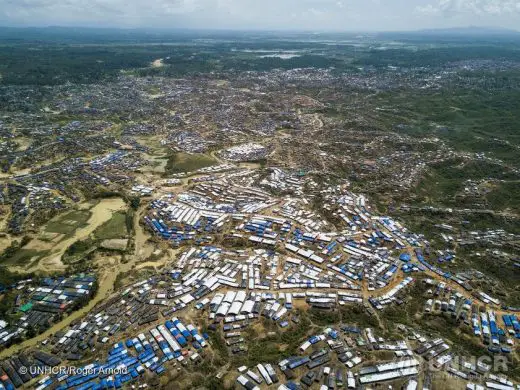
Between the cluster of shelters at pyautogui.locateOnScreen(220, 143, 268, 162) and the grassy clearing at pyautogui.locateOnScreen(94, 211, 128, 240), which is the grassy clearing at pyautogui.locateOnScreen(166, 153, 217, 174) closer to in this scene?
the cluster of shelters at pyautogui.locateOnScreen(220, 143, 268, 162)

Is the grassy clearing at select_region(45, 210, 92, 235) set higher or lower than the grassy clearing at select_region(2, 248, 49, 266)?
higher

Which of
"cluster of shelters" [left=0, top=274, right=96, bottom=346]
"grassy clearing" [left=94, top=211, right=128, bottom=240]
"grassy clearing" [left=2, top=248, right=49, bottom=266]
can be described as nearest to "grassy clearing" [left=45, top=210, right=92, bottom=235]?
"grassy clearing" [left=94, top=211, right=128, bottom=240]

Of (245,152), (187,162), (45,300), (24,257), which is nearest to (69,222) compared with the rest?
(24,257)

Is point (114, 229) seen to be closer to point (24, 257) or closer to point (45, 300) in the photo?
point (24, 257)

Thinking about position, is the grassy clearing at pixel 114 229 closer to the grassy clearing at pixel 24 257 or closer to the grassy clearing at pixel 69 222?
the grassy clearing at pixel 69 222

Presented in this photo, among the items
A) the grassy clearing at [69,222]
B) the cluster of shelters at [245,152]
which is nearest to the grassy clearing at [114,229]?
the grassy clearing at [69,222]

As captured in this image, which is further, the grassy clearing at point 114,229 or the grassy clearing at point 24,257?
the grassy clearing at point 114,229
